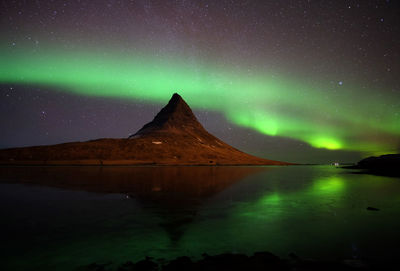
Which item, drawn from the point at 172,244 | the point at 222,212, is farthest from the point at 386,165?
the point at 172,244

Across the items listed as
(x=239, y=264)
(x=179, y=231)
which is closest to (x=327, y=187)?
(x=179, y=231)

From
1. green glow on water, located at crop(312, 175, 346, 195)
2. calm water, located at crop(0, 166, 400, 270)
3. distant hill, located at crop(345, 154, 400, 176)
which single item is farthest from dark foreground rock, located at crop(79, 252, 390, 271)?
distant hill, located at crop(345, 154, 400, 176)

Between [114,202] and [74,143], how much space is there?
7687 inches

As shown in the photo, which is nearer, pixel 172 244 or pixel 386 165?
pixel 172 244

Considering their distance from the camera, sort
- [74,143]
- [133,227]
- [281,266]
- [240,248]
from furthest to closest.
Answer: [74,143] < [133,227] < [240,248] < [281,266]

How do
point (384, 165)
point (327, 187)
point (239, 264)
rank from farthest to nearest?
point (384, 165), point (327, 187), point (239, 264)

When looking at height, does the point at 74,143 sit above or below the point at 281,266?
above

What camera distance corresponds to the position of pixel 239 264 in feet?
28.4

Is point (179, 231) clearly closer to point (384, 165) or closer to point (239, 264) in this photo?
point (239, 264)

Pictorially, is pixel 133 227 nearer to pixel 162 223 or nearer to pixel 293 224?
pixel 162 223

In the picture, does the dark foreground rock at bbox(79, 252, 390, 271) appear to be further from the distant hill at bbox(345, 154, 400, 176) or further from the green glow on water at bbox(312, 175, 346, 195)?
the distant hill at bbox(345, 154, 400, 176)

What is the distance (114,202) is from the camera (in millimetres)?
21672

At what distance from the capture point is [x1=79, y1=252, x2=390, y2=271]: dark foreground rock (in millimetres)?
8367

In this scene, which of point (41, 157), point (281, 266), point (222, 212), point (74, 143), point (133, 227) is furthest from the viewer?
Result: point (74, 143)
